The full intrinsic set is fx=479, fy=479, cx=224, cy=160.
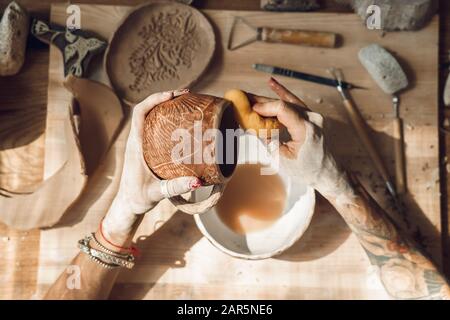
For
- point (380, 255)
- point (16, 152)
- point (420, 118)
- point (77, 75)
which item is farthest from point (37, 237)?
point (420, 118)

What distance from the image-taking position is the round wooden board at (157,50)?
1.08 metres

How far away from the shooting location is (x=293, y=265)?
3.47 feet

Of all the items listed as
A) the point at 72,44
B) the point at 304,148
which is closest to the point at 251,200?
the point at 304,148

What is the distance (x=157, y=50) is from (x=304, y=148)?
1.43ft

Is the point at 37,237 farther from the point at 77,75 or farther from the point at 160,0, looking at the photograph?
the point at 160,0

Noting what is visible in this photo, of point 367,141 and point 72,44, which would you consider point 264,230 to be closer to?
point 367,141

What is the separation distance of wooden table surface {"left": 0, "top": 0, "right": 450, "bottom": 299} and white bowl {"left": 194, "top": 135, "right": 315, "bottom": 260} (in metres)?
0.34

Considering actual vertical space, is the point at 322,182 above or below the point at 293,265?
above

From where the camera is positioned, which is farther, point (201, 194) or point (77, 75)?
point (77, 75)

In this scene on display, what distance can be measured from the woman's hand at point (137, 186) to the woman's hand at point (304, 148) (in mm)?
179

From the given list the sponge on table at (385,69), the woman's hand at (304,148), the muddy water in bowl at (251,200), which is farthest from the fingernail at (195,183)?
the sponge on table at (385,69)

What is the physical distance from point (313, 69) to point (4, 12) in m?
0.70

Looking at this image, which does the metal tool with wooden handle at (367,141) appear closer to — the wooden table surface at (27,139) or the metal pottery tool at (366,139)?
the metal pottery tool at (366,139)

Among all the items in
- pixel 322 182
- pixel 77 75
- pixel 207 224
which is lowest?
pixel 207 224
